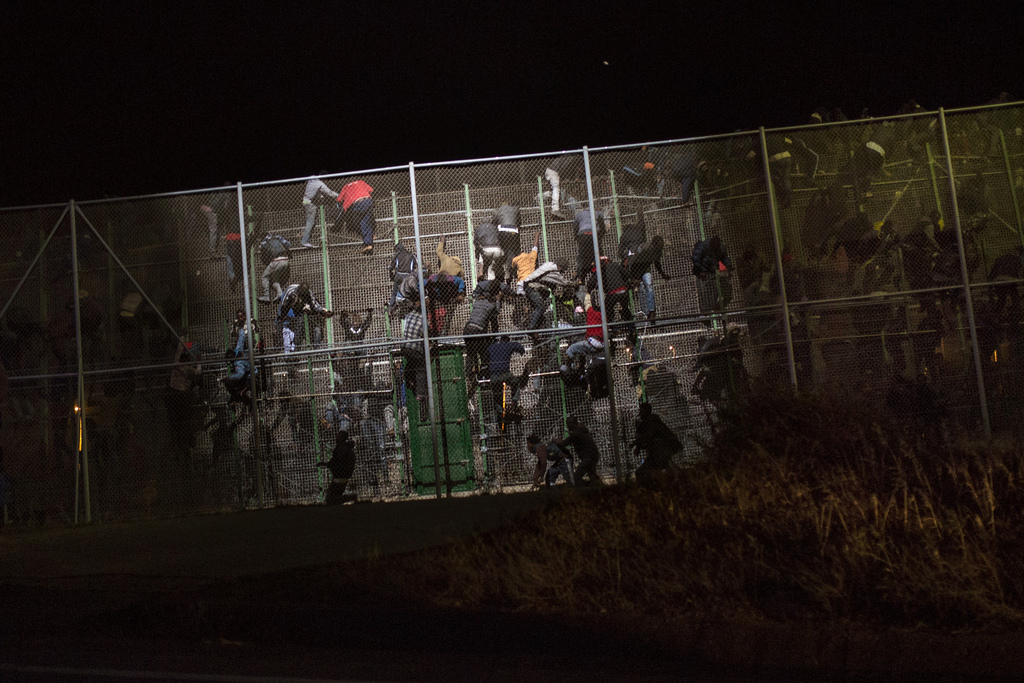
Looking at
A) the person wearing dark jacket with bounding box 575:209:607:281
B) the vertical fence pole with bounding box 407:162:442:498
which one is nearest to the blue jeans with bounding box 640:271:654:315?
the person wearing dark jacket with bounding box 575:209:607:281

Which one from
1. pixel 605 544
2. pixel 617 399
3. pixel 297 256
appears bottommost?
pixel 605 544

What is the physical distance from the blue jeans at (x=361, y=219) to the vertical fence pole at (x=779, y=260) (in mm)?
5687

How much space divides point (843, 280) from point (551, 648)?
27.4 feet

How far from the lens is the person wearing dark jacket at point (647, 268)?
12.2 m

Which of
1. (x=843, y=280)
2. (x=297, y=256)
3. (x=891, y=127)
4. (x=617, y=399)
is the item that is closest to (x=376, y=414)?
(x=297, y=256)

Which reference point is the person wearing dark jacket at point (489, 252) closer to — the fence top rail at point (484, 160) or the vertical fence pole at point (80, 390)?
the fence top rail at point (484, 160)

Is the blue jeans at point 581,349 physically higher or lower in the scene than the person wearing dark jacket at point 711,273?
lower

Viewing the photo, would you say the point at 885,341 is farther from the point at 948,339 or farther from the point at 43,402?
the point at 43,402

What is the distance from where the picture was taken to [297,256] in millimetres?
12562

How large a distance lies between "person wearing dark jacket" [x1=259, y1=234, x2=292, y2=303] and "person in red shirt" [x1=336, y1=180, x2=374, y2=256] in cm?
89

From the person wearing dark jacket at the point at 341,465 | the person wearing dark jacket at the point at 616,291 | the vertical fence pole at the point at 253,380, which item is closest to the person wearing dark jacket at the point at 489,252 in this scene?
the person wearing dark jacket at the point at 616,291

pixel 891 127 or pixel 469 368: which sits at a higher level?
pixel 891 127

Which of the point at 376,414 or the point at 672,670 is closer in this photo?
the point at 672,670

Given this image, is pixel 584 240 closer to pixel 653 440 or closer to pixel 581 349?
pixel 581 349
